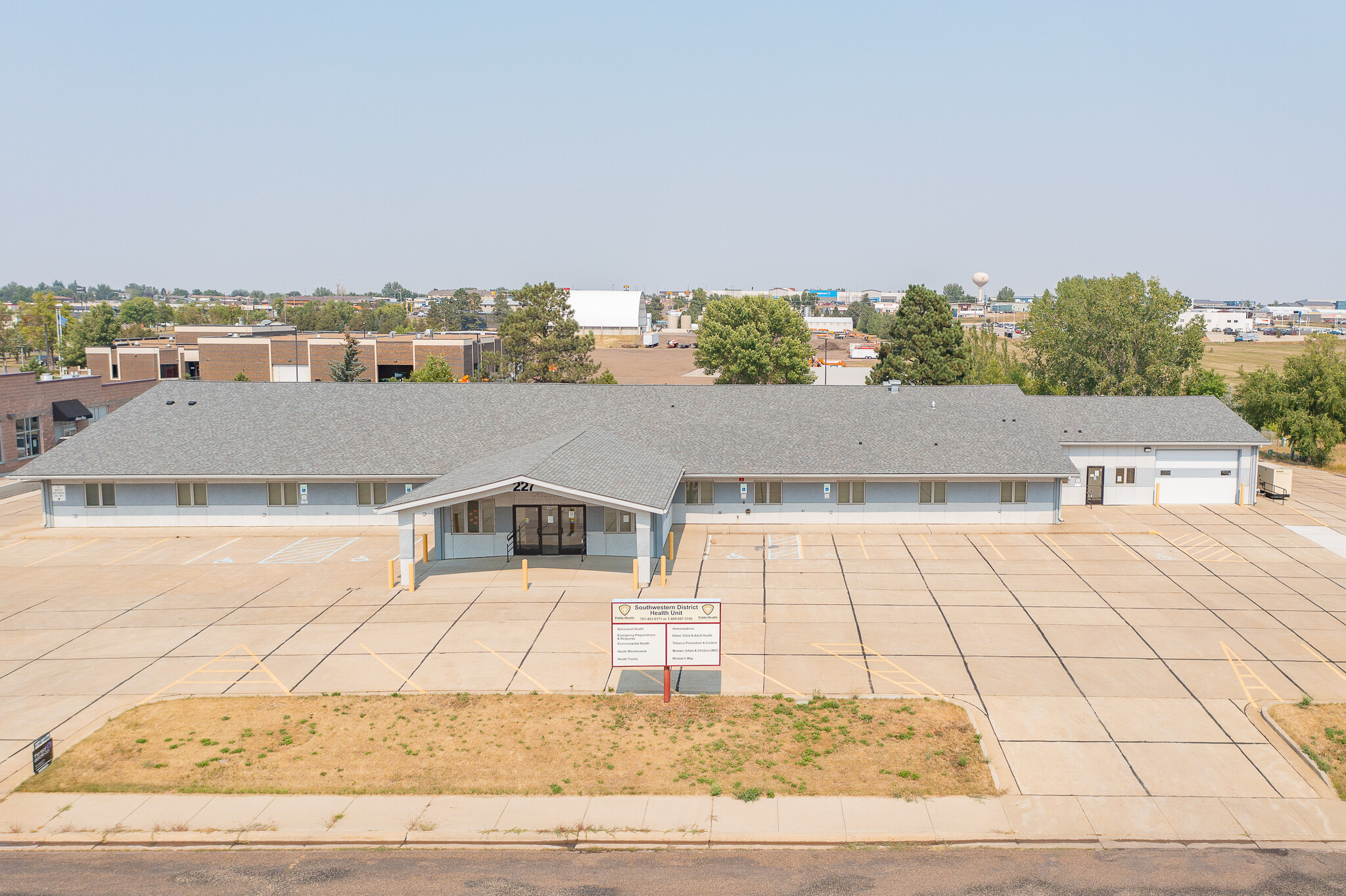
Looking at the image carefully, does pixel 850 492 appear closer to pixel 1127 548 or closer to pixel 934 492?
pixel 934 492

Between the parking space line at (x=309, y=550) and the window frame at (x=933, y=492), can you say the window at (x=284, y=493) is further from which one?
the window frame at (x=933, y=492)

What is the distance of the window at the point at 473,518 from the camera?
35.6 meters

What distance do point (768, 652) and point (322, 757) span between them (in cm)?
1154

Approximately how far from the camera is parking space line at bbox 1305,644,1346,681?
23564 millimetres

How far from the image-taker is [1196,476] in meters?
45.9

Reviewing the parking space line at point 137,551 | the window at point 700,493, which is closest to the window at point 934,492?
the window at point 700,493

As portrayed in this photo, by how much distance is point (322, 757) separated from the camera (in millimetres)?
19234

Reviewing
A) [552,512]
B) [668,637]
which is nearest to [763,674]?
[668,637]

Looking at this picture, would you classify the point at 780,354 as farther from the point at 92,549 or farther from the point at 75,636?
the point at 75,636

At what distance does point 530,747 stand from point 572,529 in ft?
53.7

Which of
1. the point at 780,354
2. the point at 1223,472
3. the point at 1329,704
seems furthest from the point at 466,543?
the point at 780,354

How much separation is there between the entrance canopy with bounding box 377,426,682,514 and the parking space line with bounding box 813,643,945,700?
828 centimetres

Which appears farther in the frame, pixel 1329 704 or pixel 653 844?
pixel 1329 704

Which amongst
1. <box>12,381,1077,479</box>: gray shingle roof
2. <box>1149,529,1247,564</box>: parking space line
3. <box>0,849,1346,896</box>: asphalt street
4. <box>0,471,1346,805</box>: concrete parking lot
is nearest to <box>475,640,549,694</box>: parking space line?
<box>0,471,1346,805</box>: concrete parking lot
